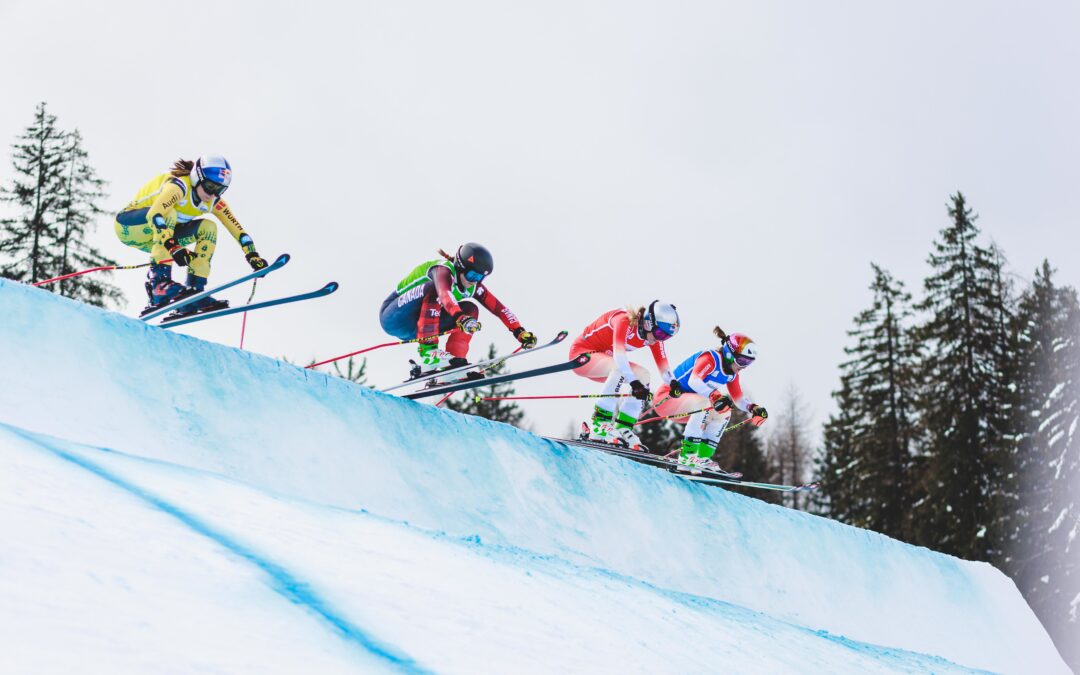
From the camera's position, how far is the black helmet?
8.37 metres

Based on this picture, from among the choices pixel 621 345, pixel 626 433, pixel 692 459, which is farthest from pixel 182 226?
pixel 692 459

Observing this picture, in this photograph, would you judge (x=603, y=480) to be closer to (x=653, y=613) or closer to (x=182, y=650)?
(x=653, y=613)

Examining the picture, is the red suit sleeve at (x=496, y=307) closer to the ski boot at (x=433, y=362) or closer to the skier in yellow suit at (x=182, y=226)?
the ski boot at (x=433, y=362)

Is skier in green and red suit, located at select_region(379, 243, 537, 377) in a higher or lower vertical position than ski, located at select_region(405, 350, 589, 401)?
higher

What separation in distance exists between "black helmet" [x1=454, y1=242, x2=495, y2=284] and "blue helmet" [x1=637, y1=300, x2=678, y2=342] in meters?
1.69

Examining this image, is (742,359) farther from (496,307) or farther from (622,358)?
(496,307)

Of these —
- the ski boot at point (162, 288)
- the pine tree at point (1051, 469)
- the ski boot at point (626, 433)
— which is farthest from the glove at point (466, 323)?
the pine tree at point (1051, 469)

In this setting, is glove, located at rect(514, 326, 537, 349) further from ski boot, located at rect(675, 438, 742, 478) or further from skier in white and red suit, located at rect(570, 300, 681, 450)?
ski boot, located at rect(675, 438, 742, 478)

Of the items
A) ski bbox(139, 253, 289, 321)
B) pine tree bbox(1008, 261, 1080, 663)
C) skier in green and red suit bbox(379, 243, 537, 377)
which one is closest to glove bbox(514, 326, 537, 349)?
skier in green and red suit bbox(379, 243, 537, 377)

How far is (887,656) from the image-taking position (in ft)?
25.1

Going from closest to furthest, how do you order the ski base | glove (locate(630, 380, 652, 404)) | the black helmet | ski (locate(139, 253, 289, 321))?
ski (locate(139, 253, 289, 321)) < the black helmet < glove (locate(630, 380, 652, 404)) < the ski base

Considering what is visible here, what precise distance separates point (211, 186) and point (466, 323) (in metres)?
2.34

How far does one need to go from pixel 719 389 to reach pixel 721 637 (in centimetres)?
515

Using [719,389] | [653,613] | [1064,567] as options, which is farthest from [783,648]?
[1064,567]
